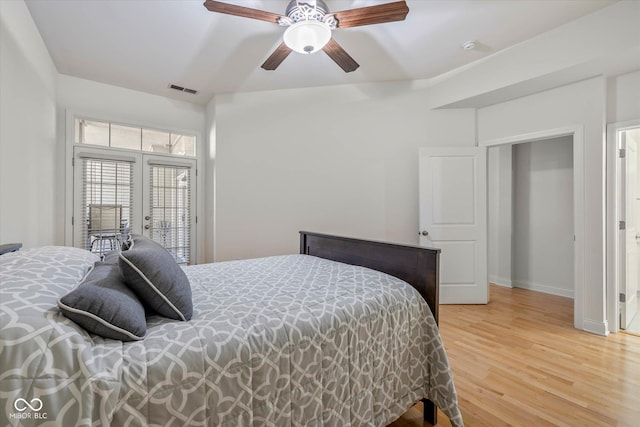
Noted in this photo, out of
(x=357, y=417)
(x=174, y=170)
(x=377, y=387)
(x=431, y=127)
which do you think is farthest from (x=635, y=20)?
(x=174, y=170)

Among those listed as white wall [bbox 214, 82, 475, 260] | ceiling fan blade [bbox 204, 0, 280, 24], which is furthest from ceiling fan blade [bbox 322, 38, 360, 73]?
white wall [bbox 214, 82, 475, 260]

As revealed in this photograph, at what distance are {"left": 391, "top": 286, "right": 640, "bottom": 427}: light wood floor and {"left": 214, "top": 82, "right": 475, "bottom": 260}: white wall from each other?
1551 mm

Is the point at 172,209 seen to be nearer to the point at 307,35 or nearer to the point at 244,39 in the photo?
the point at 244,39

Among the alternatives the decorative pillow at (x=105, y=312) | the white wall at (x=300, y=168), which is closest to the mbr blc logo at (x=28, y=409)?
the decorative pillow at (x=105, y=312)

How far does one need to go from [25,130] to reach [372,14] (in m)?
2.72

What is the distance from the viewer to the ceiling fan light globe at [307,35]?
1.87m

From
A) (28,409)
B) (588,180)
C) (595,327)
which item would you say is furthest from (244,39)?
(595,327)

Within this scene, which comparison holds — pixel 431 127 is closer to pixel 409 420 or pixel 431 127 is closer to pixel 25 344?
pixel 409 420

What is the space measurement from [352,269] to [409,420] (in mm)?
872

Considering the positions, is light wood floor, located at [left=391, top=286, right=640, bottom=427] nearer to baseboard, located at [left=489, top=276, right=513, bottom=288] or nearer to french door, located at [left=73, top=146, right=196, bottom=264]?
baseboard, located at [left=489, top=276, right=513, bottom=288]

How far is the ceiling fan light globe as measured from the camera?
187 cm

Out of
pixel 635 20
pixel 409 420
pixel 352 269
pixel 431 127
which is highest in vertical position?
pixel 635 20

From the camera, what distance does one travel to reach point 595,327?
2693mm

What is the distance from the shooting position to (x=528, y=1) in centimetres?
227
